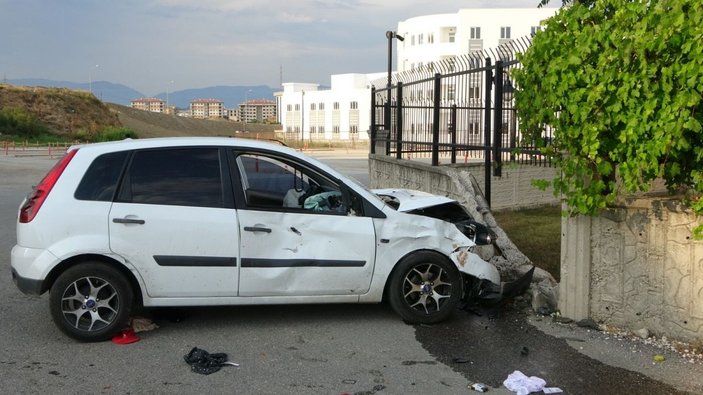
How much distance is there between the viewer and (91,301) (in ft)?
17.7

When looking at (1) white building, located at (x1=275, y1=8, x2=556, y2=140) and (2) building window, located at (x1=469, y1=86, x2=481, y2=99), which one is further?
(1) white building, located at (x1=275, y1=8, x2=556, y2=140)

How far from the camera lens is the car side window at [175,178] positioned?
5559 mm

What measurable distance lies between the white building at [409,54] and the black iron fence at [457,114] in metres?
49.4

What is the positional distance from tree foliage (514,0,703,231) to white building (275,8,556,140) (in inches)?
2295

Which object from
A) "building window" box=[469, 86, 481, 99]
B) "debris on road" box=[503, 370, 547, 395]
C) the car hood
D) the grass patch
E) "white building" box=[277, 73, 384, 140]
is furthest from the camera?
"white building" box=[277, 73, 384, 140]

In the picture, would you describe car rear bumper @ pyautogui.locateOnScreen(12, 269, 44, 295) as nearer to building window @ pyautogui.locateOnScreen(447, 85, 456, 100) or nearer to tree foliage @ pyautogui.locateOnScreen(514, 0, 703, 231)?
tree foliage @ pyautogui.locateOnScreen(514, 0, 703, 231)

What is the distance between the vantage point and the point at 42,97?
9381cm

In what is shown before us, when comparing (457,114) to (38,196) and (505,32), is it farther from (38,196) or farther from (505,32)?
(505,32)

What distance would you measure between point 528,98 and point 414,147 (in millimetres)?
7858

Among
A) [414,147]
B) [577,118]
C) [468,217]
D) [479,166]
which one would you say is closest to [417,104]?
[414,147]

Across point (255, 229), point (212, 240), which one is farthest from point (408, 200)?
point (212, 240)

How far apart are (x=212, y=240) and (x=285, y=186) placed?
1023 millimetres

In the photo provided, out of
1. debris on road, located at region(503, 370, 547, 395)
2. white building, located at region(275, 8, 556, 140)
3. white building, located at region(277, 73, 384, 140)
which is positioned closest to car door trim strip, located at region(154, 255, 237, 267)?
debris on road, located at region(503, 370, 547, 395)

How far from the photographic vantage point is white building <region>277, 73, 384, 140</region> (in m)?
89.1
